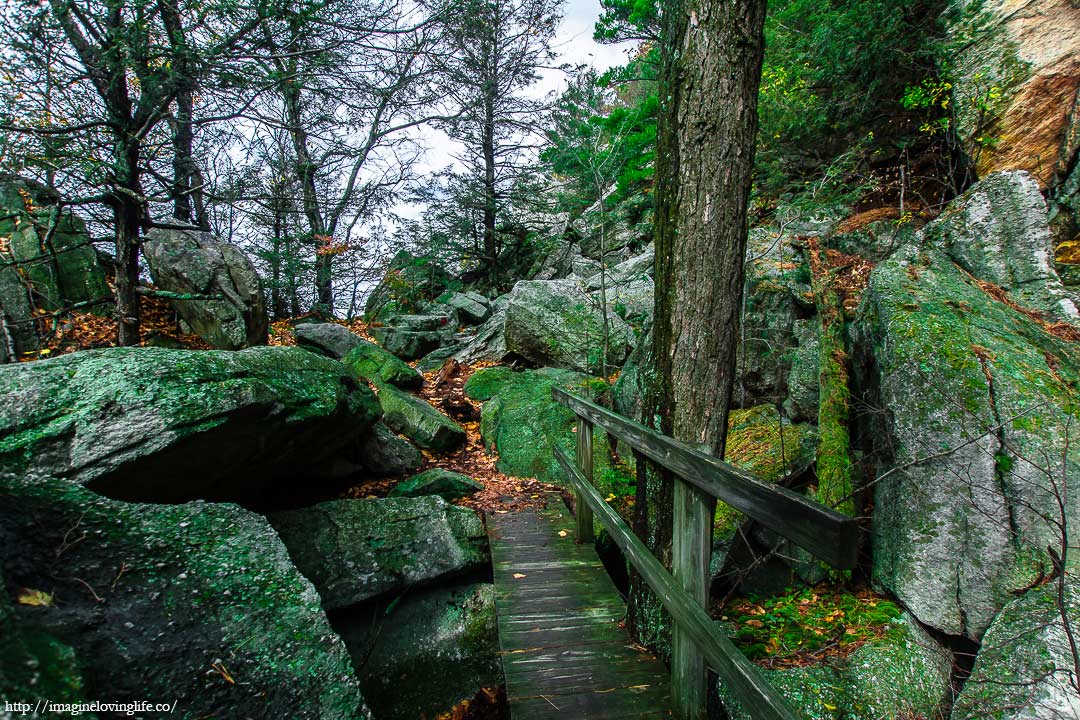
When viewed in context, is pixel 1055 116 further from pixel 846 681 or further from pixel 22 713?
pixel 22 713

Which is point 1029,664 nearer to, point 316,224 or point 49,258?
point 49,258

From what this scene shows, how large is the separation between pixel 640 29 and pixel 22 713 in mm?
16120

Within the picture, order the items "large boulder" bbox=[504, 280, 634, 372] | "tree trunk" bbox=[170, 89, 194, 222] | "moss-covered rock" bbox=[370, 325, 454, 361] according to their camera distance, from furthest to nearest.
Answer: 1. "moss-covered rock" bbox=[370, 325, 454, 361]
2. "large boulder" bbox=[504, 280, 634, 372]
3. "tree trunk" bbox=[170, 89, 194, 222]

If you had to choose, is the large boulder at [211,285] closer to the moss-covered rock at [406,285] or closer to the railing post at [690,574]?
the moss-covered rock at [406,285]

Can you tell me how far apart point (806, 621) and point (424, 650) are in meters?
3.46

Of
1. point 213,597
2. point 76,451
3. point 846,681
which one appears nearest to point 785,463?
point 846,681

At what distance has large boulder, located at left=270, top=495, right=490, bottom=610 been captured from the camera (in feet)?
14.5

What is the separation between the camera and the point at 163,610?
2012 millimetres

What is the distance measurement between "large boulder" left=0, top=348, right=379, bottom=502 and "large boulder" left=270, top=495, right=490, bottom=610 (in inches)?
28.6

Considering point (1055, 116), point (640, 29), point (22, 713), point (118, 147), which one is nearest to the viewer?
point (22, 713)

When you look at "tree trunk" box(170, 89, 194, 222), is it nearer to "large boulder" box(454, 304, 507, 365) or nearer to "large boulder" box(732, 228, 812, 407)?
"large boulder" box(454, 304, 507, 365)

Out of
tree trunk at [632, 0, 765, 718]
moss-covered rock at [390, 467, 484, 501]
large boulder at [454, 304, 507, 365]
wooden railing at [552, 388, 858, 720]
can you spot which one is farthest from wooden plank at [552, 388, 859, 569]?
large boulder at [454, 304, 507, 365]

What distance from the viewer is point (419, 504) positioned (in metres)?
5.27

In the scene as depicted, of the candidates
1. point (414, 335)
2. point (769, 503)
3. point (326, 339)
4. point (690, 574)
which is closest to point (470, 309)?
point (414, 335)
